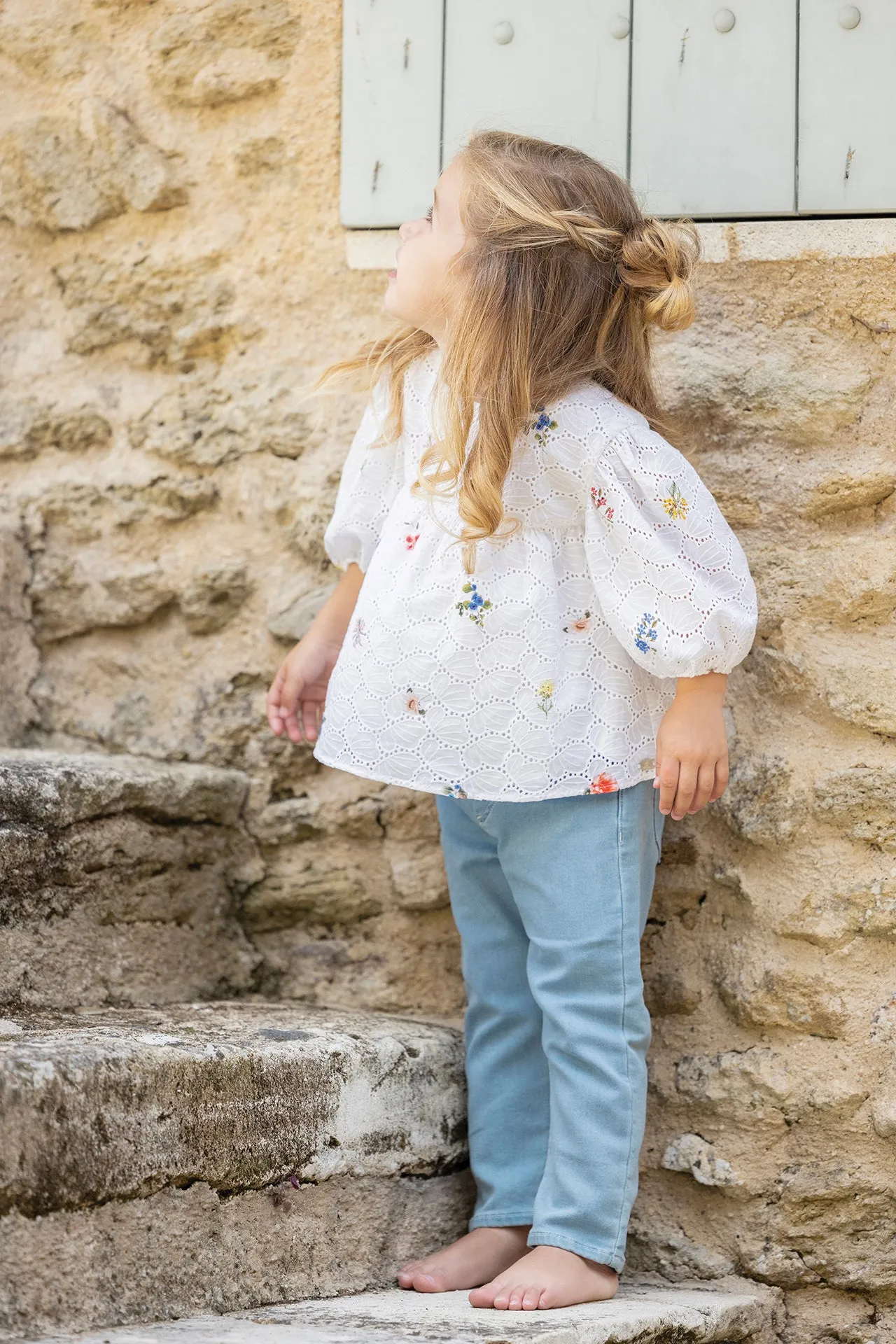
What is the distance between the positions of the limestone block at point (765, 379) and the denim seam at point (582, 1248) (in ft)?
2.95

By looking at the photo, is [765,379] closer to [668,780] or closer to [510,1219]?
[668,780]

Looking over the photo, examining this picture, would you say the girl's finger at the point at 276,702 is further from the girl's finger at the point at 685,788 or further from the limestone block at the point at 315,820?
the girl's finger at the point at 685,788

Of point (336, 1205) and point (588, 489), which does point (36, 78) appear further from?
point (336, 1205)

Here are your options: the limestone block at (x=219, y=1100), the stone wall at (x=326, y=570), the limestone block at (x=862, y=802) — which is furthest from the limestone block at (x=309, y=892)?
the limestone block at (x=862, y=802)

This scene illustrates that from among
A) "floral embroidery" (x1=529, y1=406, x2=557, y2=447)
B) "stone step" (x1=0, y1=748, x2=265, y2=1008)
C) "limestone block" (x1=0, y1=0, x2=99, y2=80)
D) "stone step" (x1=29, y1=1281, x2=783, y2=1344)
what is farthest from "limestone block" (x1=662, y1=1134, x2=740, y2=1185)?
"limestone block" (x1=0, y1=0, x2=99, y2=80)

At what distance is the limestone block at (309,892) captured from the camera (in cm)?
169

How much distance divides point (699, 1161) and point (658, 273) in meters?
0.97

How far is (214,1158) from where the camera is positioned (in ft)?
4.00

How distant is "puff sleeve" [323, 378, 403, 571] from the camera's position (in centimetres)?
157

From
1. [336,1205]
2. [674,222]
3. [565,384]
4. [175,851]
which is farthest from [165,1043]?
[674,222]

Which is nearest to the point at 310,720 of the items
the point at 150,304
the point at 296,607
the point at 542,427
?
the point at 296,607

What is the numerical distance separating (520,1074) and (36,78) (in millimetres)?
1446

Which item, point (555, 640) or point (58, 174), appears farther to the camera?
point (58, 174)

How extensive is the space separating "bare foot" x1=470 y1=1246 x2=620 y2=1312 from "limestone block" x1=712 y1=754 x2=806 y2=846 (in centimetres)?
48
